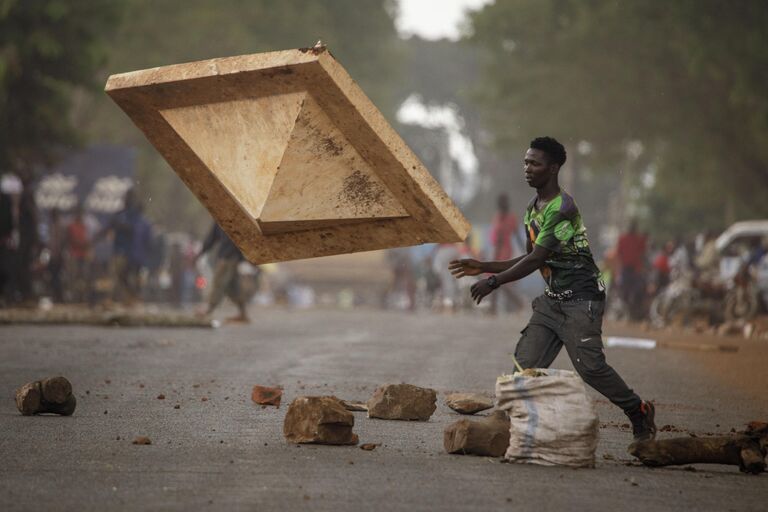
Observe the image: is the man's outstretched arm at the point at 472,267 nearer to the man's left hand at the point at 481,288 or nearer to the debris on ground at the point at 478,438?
the man's left hand at the point at 481,288

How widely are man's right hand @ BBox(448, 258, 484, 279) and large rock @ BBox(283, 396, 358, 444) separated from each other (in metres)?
0.97

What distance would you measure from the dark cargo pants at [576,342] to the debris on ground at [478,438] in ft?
1.38

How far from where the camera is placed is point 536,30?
42.5 m

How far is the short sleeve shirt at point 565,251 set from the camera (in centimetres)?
737

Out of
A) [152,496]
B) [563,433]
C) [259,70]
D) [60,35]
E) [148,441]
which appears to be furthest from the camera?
[60,35]

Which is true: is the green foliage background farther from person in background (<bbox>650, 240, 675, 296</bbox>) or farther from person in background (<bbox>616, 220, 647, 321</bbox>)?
person in background (<bbox>616, 220, 647, 321</bbox>)

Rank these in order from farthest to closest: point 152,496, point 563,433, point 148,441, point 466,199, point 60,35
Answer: point 466,199
point 60,35
point 148,441
point 563,433
point 152,496

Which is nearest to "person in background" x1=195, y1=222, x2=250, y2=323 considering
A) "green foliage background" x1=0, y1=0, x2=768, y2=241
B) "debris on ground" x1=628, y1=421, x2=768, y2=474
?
"green foliage background" x1=0, y1=0, x2=768, y2=241

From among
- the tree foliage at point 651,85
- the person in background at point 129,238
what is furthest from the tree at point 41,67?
the tree foliage at point 651,85

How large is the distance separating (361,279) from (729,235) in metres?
19.2

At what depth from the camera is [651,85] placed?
37781mm

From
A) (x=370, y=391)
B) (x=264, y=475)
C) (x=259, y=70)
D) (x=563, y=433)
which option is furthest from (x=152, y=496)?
(x=370, y=391)

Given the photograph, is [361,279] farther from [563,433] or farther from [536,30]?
[563,433]

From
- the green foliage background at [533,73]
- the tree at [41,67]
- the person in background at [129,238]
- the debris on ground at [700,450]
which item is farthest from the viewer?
the green foliage background at [533,73]
